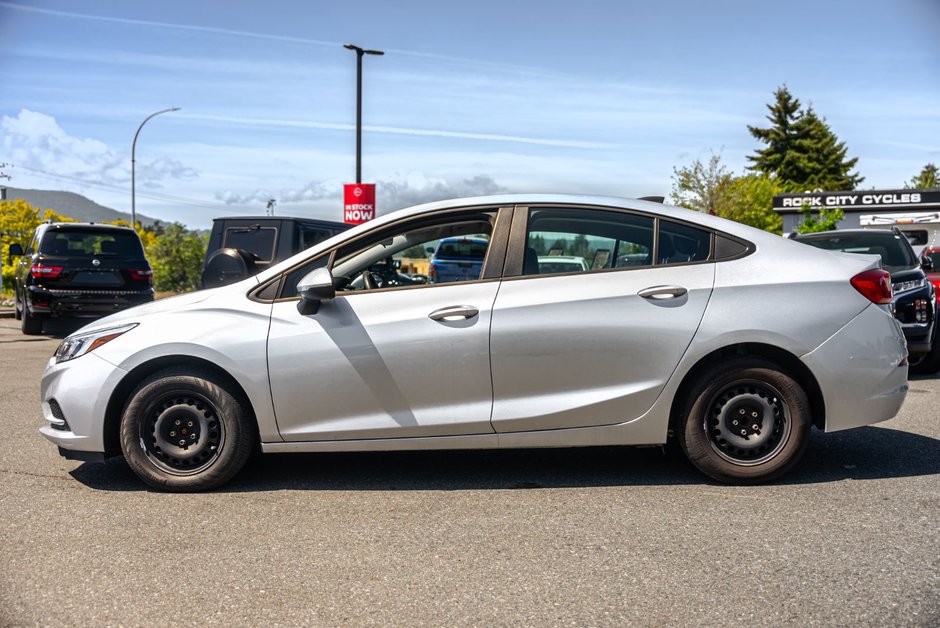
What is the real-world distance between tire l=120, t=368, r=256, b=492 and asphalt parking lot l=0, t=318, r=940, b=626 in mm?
151

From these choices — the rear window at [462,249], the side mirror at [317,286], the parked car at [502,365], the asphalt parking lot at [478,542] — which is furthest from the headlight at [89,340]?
the rear window at [462,249]

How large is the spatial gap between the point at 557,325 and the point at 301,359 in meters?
1.38

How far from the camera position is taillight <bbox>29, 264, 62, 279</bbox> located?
1384 cm

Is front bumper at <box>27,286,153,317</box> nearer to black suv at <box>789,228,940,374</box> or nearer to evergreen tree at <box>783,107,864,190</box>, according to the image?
black suv at <box>789,228,940,374</box>

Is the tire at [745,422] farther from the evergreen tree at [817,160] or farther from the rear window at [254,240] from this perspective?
the evergreen tree at [817,160]

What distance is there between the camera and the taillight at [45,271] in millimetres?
13836

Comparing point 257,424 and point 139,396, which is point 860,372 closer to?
point 257,424

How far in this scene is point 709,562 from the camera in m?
3.71

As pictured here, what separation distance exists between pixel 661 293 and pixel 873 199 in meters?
44.7

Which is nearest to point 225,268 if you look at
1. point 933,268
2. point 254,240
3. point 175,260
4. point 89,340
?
point 254,240

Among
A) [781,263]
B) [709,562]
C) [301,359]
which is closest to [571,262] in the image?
[781,263]

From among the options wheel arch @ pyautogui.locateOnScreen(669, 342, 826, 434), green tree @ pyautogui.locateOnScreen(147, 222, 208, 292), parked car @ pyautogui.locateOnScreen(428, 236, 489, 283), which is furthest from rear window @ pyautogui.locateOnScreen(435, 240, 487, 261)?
green tree @ pyautogui.locateOnScreen(147, 222, 208, 292)

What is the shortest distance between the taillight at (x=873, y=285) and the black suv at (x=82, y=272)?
39.2ft

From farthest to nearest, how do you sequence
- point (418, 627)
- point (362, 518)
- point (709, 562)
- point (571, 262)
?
point (571, 262), point (362, 518), point (709, 562), point (418, 627)
